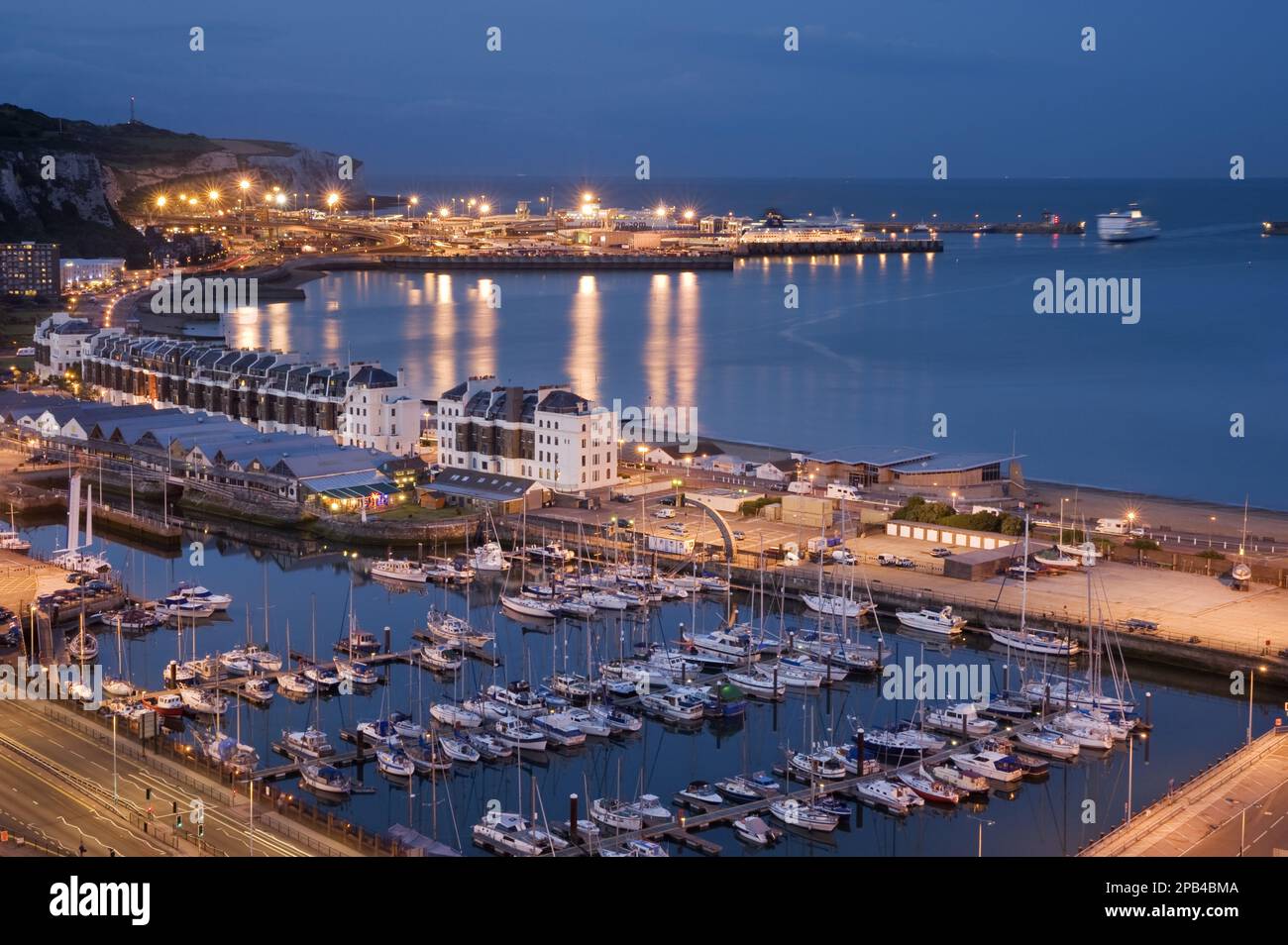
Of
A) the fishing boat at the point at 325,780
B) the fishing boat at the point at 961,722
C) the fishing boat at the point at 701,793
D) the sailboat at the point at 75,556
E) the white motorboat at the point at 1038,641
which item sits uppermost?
the sailboat at the point at 75,556

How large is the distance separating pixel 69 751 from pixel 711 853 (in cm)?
257

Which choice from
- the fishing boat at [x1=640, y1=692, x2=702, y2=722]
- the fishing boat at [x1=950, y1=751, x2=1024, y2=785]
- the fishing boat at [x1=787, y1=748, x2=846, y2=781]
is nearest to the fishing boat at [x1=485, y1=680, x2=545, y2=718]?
the fishing boat at [x1=640, y1=692, x2=702, y2=722]

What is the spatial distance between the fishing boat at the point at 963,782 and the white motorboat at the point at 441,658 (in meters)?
2.71

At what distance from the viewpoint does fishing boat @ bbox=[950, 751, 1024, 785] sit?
6.17m

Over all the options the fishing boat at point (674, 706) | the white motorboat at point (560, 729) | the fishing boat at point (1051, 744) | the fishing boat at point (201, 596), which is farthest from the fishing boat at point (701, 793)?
the fishing boat at point (201, 596)

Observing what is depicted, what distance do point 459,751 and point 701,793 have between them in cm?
110

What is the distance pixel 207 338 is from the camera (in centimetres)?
2430

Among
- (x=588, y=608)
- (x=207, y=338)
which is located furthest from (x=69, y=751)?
(x=207, y=338)

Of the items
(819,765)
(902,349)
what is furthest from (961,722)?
(902,349)

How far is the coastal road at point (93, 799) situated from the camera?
16.0ft

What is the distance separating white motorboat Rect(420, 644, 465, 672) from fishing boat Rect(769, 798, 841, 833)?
242 centimetres

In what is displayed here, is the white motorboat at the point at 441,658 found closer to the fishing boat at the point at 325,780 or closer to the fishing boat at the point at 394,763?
the fishing boat at the point at 394,763

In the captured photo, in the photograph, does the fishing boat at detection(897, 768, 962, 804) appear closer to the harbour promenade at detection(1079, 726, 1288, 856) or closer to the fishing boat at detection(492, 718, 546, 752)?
the harbour promenade at detection(1079, 726, 1288, 856)
